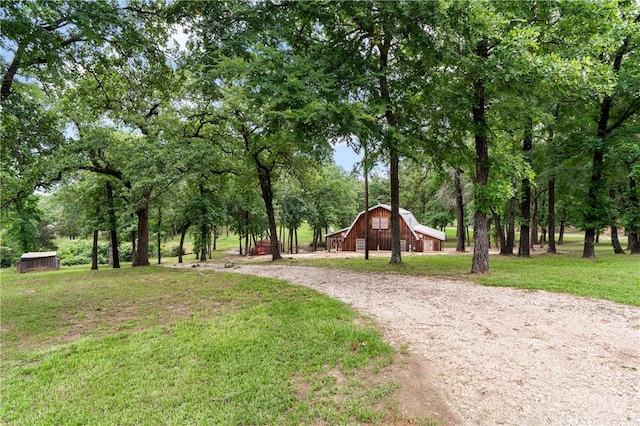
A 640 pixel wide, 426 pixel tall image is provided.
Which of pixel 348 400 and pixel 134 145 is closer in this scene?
pixel 348 400

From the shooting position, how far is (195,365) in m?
3.98

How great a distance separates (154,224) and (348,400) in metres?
25.0

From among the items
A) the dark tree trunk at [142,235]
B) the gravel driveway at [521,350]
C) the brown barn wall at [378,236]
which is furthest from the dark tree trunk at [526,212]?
the dark tree trunk at [142,235]

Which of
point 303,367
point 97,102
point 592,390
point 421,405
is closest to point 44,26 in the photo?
point 97,102

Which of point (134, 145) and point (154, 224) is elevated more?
point (134, 145)

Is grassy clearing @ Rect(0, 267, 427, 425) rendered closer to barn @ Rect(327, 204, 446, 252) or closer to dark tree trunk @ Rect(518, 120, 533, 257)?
dark tree trunk @ Rect(518, 120, 533, 257)

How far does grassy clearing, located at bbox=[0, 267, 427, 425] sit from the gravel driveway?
2.22 feet

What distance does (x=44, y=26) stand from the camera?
554 cm

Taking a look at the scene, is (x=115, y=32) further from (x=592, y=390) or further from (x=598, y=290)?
(x=598, y=290)

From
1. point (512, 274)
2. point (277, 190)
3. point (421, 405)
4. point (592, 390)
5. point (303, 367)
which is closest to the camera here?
point (421, 405)

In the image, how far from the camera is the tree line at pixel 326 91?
22.4ft

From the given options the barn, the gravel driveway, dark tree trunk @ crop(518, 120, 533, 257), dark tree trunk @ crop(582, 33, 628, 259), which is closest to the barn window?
the barn

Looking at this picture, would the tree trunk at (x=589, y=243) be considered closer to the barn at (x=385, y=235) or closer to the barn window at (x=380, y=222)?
the barn at (x=385, y=235)

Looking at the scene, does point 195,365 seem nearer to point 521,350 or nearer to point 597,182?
point 521,350
